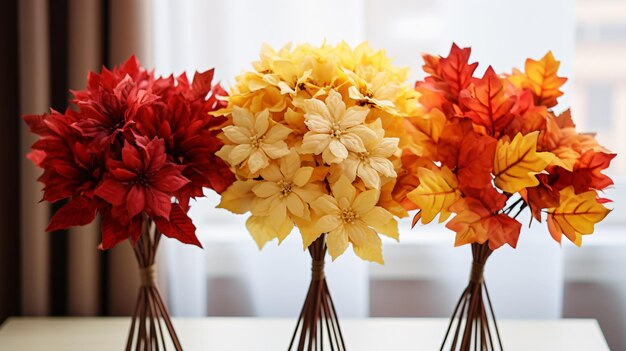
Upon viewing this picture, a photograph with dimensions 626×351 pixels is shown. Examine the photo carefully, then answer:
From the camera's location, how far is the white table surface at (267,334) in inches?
45.4

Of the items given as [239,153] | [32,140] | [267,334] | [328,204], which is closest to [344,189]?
[328,204]

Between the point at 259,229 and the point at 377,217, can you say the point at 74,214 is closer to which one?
the point at 259,229

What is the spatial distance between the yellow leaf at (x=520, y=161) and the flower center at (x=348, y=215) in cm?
17

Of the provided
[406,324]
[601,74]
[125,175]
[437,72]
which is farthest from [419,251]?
[125,175]

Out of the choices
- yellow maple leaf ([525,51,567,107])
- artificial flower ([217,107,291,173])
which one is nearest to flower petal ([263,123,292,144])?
artificial flower ([217,107,291,173])

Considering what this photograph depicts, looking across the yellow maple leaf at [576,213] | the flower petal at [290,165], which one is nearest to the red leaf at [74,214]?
the flower petal at [290,165]

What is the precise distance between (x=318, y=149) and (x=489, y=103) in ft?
0.68

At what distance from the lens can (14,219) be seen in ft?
4.44

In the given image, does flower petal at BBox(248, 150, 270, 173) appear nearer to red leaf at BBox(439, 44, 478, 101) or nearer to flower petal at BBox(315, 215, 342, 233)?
flower petal at BBox(315, 215, 342, 233)

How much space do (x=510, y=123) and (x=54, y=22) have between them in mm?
947

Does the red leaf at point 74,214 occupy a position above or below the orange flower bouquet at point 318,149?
below

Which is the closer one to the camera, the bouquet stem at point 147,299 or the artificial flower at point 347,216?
the artificial flower at point 347,216

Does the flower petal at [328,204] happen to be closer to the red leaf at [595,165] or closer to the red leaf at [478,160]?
the red leaf at [478,160]

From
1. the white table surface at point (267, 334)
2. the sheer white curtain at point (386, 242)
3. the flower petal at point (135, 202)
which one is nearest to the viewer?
the flower petal at point (135, 202)
